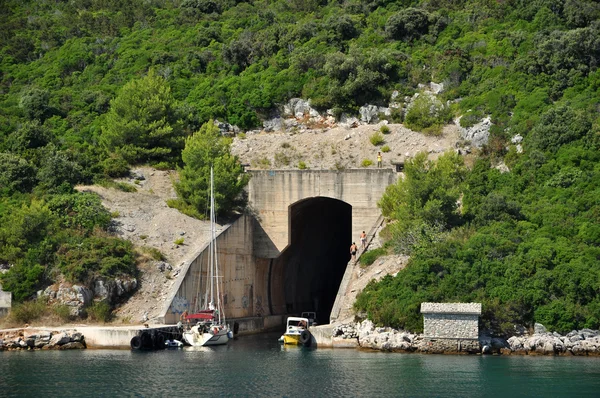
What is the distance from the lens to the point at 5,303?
48719 millimetres

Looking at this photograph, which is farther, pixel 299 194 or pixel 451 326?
pixel 299 194

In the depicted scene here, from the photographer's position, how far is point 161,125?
2484 inches

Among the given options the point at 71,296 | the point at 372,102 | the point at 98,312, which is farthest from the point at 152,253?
A: the point at 372,102

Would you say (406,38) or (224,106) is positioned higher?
(406,38)

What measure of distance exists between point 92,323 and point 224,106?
2545 centimetres

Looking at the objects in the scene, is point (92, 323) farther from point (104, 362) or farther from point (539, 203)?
point (539, 203)

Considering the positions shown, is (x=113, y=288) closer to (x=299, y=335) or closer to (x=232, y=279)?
(x=232, y=279)

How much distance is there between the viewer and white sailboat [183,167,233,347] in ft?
159

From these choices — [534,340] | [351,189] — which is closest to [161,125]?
[351,189]

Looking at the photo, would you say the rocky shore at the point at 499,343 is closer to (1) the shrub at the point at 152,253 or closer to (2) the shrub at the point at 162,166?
(1) the shrub at the point at 152,253

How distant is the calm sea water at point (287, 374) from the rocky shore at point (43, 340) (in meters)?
1.10

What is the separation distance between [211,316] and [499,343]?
14.7m

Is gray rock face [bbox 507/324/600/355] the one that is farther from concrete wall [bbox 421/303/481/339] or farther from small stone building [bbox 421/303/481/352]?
concrete wall [bbox 421/303/481/339]

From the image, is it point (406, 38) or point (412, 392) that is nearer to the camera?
point (412, 392)
